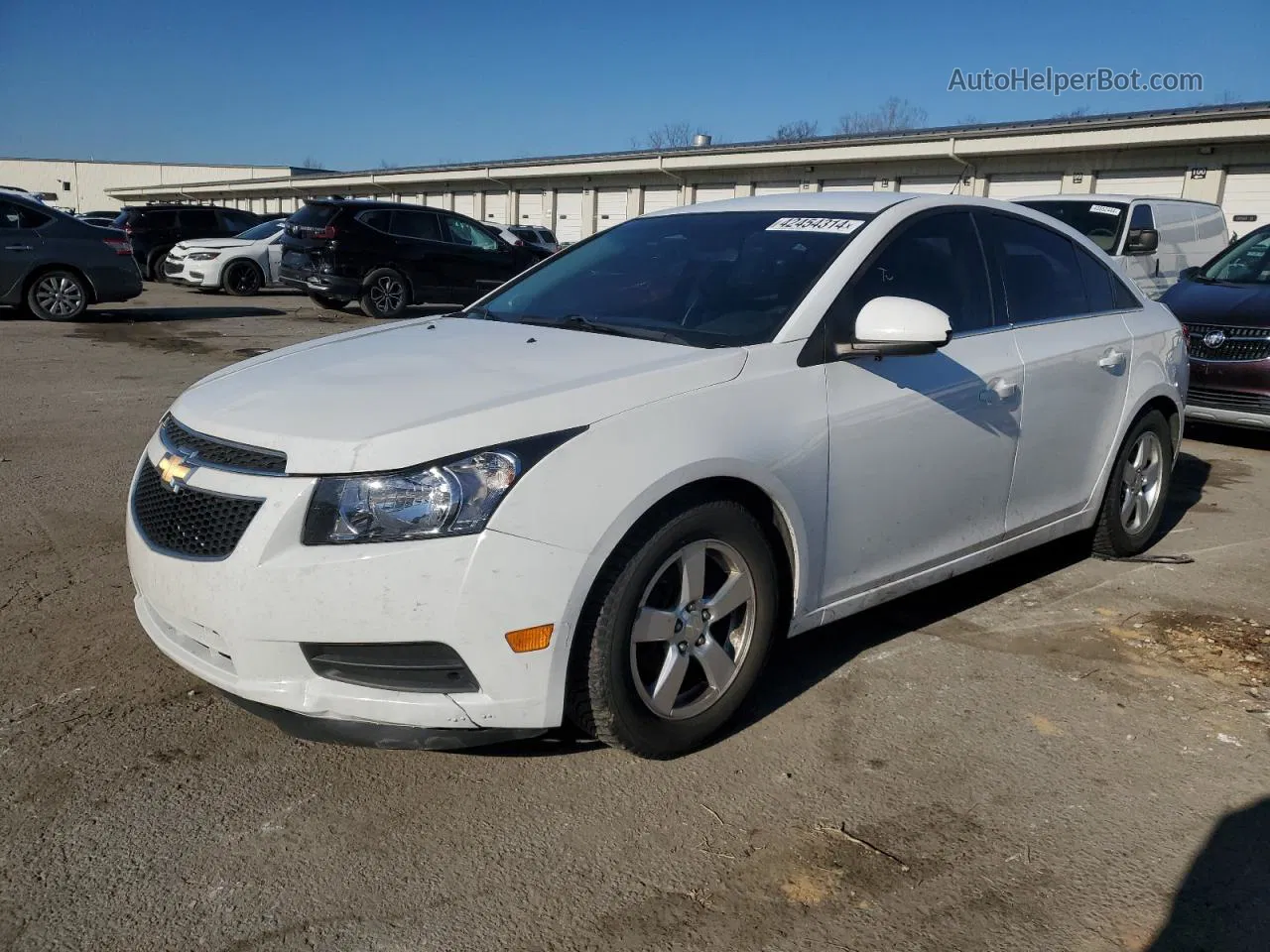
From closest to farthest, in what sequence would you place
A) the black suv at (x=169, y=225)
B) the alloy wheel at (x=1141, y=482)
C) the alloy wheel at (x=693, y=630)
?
the alloy wheel at (x=693, y=630) → the alloy wheel at (x=1141, y=482) → the black suv at (x=169, y=225)

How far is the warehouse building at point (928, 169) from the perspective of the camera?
19125 millimetres

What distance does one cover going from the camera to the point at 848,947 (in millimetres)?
2383

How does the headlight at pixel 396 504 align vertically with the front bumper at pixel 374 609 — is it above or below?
above

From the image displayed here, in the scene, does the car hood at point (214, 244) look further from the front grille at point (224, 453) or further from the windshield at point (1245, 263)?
the front grille at point (224, 453)

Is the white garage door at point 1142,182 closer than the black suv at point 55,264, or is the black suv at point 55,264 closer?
the black suv at point 55,264

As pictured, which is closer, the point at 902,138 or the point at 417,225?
the point at 417,225

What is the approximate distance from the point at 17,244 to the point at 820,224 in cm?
1264

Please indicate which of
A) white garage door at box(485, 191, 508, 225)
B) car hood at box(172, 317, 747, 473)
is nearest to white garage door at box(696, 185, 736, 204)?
white garage door at box(485, 191, 508, 225)

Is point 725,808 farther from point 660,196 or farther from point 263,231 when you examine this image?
point 660,196

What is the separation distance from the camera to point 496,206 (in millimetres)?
39312

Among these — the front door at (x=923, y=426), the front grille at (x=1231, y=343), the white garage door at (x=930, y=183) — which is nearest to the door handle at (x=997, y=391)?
the front door at (x=923, y=426)

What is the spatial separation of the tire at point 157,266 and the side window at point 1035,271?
69.4 ft

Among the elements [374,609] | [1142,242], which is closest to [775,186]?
[1142,242]

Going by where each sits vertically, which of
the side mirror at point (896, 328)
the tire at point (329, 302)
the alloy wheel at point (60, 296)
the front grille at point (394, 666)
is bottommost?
the tire at point (329, 302)
